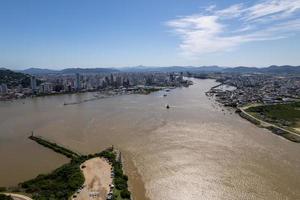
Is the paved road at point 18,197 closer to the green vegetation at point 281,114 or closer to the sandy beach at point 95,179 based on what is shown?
the sandy beach at point 95,179

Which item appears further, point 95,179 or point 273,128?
point 273,128

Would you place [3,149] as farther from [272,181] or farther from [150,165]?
[272,181]

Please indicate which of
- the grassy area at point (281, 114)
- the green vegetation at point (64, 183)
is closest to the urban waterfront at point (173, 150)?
the green vegetation at point (64, 183)

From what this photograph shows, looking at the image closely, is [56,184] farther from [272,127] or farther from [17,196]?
[272,127]

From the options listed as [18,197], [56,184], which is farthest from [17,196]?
[56,184]

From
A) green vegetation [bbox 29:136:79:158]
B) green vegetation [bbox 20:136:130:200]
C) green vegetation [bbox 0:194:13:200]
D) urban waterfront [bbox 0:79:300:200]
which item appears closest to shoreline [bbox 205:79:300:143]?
urban waterfront [bbox 0:79:300:200]

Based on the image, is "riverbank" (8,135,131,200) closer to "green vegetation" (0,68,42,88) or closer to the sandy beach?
the sandy beach
